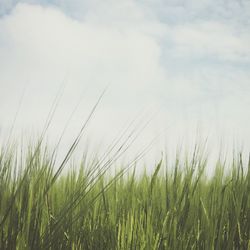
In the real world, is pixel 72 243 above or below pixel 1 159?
below

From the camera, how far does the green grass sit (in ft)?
3.62

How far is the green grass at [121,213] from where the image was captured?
110cm

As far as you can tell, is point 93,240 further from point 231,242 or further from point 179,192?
point 231,242

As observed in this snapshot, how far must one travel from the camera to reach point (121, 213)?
1468 mm

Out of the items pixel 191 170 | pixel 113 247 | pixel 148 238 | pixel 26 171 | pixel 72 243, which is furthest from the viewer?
pixel 191 170

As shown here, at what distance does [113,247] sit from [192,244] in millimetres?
292

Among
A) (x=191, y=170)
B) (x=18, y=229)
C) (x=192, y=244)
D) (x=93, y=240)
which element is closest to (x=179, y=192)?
(x=191, y=170)

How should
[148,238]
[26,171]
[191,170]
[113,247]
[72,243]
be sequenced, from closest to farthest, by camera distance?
[26,171]
[148,238]
[113,247]
[72,243]
[191,170]

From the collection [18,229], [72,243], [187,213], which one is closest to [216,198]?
[187,213]

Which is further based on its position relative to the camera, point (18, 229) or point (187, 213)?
point (187, 213)

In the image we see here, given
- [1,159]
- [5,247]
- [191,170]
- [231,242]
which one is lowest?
[5,247]

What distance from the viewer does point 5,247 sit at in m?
1.11

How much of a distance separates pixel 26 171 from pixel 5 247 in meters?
0.23

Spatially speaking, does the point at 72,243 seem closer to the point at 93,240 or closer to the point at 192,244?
the point at 93,240
